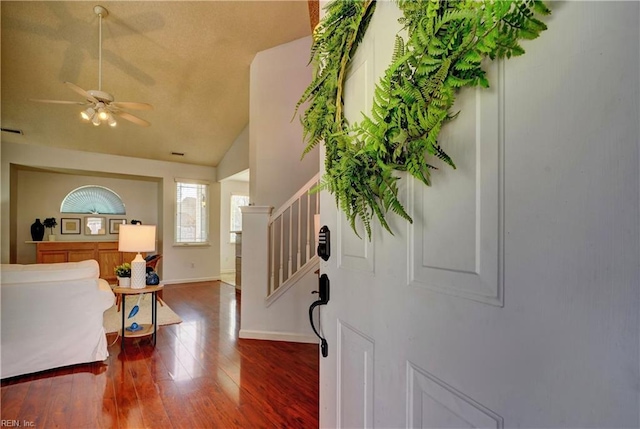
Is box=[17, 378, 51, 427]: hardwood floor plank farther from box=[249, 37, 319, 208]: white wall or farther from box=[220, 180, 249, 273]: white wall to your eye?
box=[220, 180, 249, 273]: white wall

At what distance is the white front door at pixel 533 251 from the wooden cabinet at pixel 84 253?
6878 mm

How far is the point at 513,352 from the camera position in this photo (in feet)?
1.63

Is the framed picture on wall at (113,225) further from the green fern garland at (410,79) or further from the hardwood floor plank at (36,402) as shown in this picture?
the green fern garland at (410,79)

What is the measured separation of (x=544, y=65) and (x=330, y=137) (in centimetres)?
59

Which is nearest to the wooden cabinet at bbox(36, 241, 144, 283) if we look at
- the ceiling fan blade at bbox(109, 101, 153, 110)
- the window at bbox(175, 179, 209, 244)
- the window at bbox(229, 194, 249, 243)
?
the window at bbox(175, 179, 209, 244)

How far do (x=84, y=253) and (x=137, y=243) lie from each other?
4.10 metres

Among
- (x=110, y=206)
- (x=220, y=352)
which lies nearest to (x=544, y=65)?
(x=220, y=352)

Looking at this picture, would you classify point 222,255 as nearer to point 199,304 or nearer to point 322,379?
point 199,304

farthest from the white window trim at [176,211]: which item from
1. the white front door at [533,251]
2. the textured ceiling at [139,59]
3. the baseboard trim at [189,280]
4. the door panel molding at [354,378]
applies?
the white front door at [533,251]

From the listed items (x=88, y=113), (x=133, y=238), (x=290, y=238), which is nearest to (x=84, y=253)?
(x=88, y=113)

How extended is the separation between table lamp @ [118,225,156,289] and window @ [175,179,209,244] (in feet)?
11.7

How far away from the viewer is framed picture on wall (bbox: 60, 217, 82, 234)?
6.13 m

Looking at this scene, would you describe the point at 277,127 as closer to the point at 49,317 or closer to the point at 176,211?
the point at 49,317

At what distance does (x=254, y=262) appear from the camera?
3.20 metres
